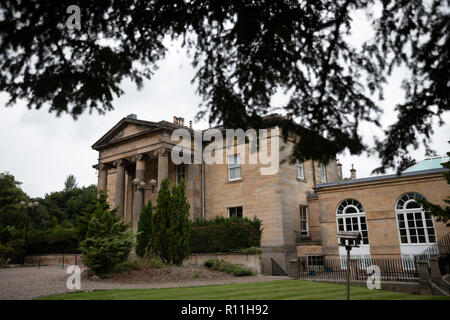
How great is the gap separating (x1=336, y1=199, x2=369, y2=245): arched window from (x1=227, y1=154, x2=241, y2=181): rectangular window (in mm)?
7839

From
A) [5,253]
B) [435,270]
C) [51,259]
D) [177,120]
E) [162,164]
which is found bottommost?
[435,270]

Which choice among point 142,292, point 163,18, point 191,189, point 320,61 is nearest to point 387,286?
point 142,292

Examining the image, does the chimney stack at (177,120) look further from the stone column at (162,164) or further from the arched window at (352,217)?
the arched window at (352,217)

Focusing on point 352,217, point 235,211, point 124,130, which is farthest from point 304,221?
point 124,130

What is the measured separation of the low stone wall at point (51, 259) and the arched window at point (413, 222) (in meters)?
22.5

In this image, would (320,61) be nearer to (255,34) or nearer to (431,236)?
(255,34)

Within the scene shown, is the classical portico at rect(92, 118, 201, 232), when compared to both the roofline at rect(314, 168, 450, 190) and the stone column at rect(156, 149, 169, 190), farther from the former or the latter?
the roofline at rect(314, 168, 450, 190)

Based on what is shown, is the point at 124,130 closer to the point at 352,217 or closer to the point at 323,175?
the point at 323,175

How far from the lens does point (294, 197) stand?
2273cm

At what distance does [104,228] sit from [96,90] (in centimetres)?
1058

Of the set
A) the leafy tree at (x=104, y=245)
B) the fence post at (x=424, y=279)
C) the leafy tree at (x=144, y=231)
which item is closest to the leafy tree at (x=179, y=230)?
the leafy tree at (x=144, y=231)

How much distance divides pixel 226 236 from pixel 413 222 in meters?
10.1

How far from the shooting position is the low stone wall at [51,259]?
83.6ft

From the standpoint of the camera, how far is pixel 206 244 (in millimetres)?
19453
